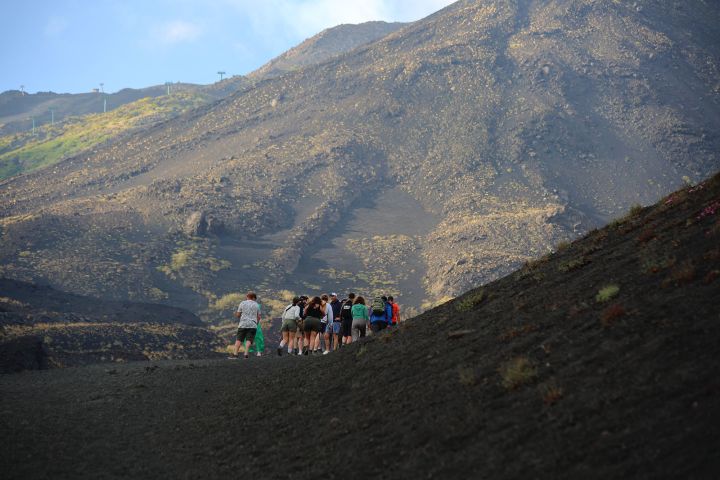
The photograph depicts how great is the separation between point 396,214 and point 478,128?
24.1 m

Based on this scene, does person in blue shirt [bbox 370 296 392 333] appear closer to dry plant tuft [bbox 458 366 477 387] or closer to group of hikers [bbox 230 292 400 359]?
group of hikers [bbox 230 292 400 359]

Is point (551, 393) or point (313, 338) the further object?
point (313, 338)

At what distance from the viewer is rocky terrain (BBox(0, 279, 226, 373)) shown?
1385 inches

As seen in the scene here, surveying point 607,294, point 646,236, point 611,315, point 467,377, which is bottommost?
point 467,377

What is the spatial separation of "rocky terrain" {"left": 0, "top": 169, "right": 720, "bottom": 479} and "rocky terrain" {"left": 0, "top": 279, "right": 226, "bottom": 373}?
610 inches

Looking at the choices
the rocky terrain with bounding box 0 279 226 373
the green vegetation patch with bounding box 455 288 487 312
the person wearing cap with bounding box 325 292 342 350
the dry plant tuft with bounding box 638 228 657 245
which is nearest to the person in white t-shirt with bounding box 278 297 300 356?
the person wearing cap with bounding box 325 292 342 350

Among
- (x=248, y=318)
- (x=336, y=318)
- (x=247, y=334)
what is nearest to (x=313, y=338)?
(x=336, y=318)

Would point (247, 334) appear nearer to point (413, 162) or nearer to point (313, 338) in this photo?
point (313, 338)

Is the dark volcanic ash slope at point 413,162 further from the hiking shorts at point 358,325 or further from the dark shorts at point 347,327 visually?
the hiking shorts at point 358,325

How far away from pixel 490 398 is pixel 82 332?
4189 centimetres

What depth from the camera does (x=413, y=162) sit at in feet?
417

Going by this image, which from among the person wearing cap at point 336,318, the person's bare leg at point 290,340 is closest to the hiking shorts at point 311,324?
the person wearing cap at point 336,318

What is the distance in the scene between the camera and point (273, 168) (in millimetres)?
120625

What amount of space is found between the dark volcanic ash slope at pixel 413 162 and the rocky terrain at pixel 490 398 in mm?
66812
